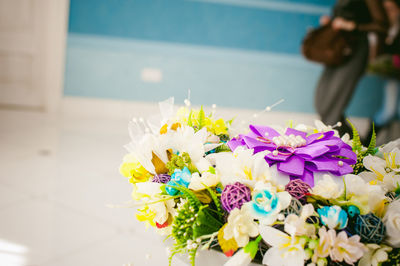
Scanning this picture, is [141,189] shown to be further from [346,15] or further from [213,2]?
[213,2]

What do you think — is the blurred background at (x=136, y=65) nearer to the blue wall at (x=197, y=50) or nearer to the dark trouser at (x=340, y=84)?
the blue wall at (x=197, y=50)

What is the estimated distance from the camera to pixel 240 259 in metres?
0.46

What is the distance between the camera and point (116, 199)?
1949 millimetres

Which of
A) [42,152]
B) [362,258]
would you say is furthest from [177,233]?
[42,152]

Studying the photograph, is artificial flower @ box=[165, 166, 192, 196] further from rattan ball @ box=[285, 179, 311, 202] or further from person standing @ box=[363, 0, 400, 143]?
person standing @ box=[363, 0, 400, 143]

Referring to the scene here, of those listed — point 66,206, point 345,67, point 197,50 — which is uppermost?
point 345,67

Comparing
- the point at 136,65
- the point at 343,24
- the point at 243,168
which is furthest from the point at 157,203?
the point at 136,65

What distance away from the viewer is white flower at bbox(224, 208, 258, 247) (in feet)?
1.55

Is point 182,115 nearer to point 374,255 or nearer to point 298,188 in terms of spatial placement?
point 298,188

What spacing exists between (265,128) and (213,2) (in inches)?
148

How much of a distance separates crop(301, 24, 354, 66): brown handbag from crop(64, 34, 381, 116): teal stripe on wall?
4.90ft

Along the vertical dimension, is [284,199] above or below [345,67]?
above

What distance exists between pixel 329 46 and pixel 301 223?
102 inches

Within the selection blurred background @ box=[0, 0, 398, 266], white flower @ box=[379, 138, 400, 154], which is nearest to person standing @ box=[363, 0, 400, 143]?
blurred background @ box=[0, 0, 398, 266]
